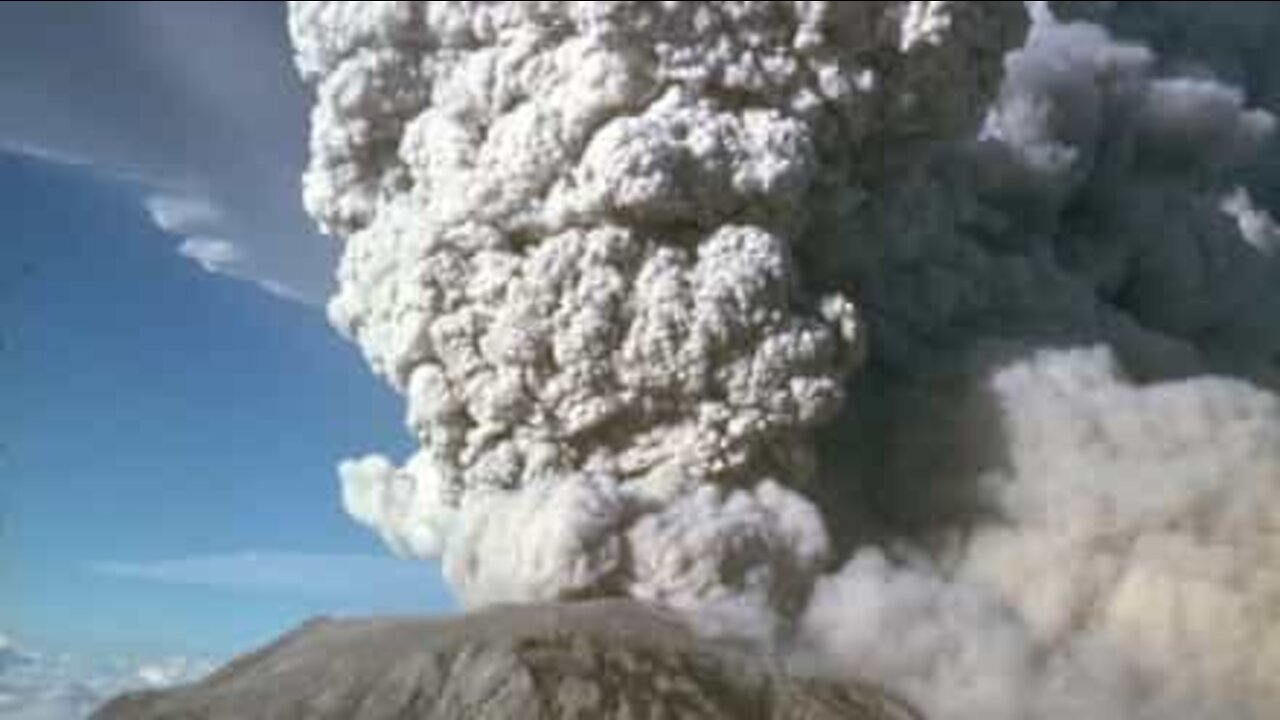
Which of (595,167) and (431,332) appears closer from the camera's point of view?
(595,167)

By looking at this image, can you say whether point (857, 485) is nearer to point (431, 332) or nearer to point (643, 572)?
point (643, 572)

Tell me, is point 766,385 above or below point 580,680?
above

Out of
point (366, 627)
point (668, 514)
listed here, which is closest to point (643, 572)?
point (668, 514)

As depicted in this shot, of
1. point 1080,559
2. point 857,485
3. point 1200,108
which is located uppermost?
point 1200,108
